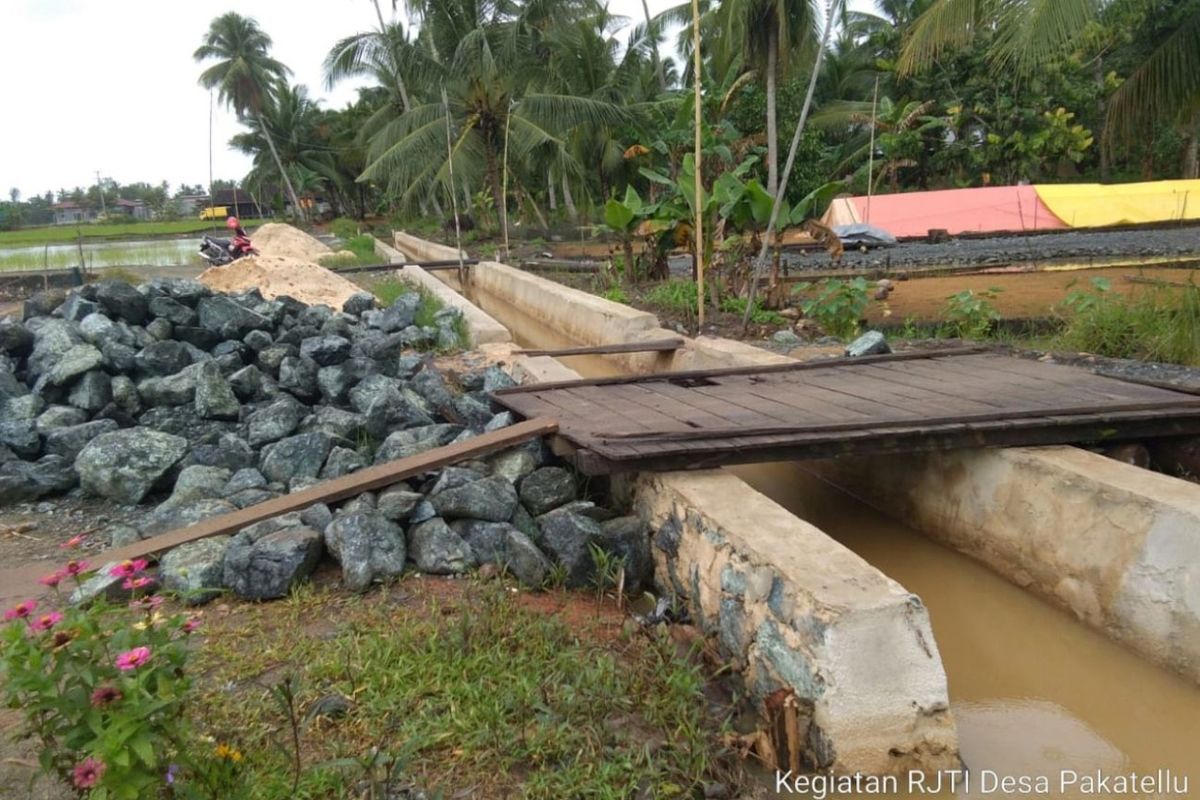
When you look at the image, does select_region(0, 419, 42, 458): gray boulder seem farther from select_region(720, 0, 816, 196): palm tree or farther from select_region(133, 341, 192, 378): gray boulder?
select_region(720, 0, 816, 196): palm tree

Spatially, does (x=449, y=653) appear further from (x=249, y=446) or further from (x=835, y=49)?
(x=835, y=49)

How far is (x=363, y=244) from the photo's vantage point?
2155 centimetres

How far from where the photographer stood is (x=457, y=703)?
8.36 feet

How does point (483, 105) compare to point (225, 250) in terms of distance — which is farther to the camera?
point (483, 105)

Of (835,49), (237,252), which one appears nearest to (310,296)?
(237,252)

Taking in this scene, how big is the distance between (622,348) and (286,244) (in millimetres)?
15311

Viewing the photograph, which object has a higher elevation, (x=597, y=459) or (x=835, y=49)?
(x=835, y=49)

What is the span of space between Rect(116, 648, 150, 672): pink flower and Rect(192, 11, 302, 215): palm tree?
35813 mm

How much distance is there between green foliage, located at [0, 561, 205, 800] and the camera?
172 cm

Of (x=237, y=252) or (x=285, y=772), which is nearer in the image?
(x=285, y=772)

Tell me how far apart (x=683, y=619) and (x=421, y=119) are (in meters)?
17.8

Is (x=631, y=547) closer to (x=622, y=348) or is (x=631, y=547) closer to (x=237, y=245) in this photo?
(x=622, y=348)

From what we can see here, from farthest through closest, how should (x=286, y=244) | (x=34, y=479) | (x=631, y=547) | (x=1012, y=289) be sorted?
1. (x=286, y=244)
2. (x=1012, y=289)
3. (x=34, y=479)
4. (x=631, y=547)

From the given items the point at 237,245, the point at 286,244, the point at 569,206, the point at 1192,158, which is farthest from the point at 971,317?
the point at 1192,158
